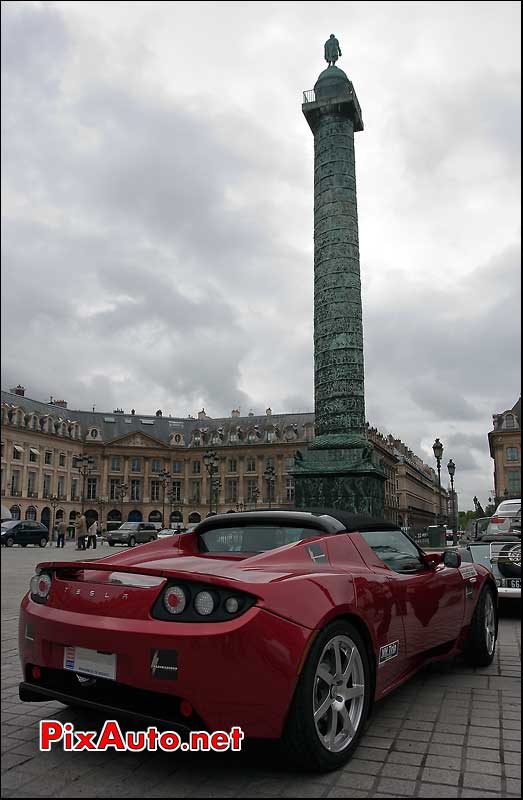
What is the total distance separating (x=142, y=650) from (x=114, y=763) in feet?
2.48

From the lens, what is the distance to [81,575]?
12.1ft

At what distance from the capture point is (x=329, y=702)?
3.56 m

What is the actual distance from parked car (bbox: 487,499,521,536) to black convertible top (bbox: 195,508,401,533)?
7791 millimetres

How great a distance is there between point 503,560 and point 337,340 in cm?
1463

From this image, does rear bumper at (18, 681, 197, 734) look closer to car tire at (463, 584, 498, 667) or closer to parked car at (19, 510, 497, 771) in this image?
parked car at (19, 510, 497, 771)

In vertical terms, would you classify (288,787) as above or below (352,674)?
below

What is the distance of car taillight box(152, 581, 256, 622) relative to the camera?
3176mm

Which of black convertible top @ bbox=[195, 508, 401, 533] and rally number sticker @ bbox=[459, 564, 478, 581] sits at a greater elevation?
Answer: black convertible top @ bbox=[195, 508, 401, 533]

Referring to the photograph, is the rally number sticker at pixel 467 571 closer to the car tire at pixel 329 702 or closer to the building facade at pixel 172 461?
the car tire at pixel 329 702

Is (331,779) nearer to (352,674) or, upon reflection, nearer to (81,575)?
(352,674)

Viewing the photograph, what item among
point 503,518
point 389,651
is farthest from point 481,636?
point 503,518

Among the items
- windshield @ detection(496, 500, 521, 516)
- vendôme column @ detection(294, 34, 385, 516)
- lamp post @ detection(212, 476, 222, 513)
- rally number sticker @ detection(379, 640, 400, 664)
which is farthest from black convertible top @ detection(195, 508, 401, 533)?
lamp post @ detection(212, 476, 222, 513)

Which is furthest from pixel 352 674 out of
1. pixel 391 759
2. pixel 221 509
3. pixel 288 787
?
pixel 221 509

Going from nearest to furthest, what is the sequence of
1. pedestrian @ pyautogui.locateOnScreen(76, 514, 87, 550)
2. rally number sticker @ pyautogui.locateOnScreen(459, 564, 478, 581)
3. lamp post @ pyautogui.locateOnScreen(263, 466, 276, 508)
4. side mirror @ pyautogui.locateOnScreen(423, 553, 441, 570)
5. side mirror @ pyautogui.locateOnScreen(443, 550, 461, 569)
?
side mirror @ pyautogui.locateOnScreen(423, 553, 441, 570)
side mirror @ pyautogui.locateOnScreen(443, 550, 461, 569)
rally number sticker @ pyautogui.locateOnScreen(459, 564, 478, 581)
pedestrian @ pyautogui.locateOnScreen(76, 514, 87, 550)
lamp post @ pyautogui.locateOnScreen(263, 466, 276, 508)
